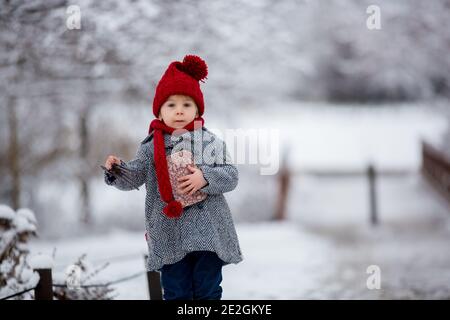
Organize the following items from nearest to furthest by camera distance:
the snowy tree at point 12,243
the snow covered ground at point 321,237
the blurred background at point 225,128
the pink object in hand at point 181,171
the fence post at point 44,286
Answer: the pink object in hand at point 181,171, the fence post at point 44,286, the snowy tree at point 12,243, the snow covered ground at point 321,237, the blurred background at point 225,128

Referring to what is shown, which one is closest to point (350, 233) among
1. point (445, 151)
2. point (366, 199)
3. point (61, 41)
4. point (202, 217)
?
point (445, 151)

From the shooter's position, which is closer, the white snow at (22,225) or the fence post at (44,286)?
the fence post at (44,286)

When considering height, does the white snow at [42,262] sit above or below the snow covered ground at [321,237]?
above

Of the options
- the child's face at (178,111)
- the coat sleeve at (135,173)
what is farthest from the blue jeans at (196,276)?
the child's face at (178,111)

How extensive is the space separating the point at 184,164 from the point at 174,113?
0.23 meters

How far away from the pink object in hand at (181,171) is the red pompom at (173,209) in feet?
0.33

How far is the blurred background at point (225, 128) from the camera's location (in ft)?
20.6

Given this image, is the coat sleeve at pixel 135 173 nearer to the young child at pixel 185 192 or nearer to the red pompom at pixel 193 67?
the young child at pixel 185 192

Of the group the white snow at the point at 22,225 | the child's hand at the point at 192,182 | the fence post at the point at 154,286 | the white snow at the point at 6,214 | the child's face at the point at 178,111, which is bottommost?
the fence post at the point at 154,286

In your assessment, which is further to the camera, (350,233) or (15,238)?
(350,233)

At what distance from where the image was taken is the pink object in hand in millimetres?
2648

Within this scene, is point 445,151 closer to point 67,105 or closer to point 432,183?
point 432,183

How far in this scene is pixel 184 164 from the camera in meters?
2.66

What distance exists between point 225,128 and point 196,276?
737 cm
